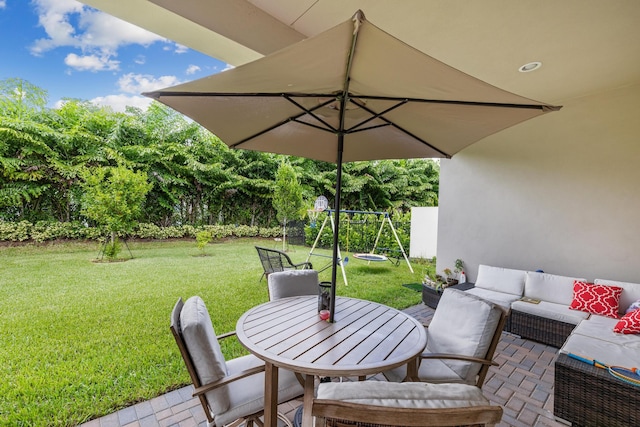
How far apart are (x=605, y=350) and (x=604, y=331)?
1.83ft

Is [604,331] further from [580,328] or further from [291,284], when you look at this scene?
[291,284]

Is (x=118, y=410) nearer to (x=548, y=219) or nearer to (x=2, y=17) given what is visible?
(x=548, y=219)

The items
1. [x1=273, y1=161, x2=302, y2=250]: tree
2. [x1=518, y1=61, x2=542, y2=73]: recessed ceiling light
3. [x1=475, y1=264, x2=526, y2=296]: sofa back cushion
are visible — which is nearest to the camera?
[x1=518, y1=61, x2=542, y2=73]: recessed ceiling light

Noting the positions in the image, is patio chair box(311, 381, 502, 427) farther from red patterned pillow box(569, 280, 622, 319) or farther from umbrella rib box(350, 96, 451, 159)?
red patterned pillow box(569, 280, 622, 319)

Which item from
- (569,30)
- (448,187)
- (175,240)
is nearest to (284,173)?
(175,240)

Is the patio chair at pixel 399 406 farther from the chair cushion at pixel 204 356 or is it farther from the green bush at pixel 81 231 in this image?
the green bush at pixel 81 231

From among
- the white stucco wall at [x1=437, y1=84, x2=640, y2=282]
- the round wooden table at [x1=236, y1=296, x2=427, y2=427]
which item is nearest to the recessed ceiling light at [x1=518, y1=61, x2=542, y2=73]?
the white stucco wall at [x1=437, y1=84, x2=640, y2=282]

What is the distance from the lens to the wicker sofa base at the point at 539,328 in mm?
3324

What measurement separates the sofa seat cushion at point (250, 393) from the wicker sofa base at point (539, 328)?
128 inches

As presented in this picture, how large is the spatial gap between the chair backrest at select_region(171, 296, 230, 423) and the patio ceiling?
7.43 feet

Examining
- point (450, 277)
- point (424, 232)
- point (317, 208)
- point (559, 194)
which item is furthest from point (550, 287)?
point (317, 208)

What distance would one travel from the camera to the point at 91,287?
16.9 feet

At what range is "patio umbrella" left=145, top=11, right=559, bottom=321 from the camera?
4.32ft

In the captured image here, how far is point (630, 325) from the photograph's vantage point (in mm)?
2785
